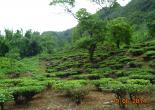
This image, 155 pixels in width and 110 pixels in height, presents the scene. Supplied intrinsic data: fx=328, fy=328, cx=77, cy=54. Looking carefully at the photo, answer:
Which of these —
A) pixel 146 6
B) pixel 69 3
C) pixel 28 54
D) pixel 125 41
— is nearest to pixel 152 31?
pixel 125 41

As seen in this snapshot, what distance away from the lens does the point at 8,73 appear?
3316cm

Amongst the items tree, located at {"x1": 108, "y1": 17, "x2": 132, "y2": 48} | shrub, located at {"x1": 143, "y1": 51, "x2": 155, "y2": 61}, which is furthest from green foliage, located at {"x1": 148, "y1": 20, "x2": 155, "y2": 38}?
shrub, located at {"x1": 143, "y1": 51, "x2": 155, "y2": 61}

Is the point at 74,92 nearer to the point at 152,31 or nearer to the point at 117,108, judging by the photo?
the point at 117,108

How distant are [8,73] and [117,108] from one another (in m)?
20.5

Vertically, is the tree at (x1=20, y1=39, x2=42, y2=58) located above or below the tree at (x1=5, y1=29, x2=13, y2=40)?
below

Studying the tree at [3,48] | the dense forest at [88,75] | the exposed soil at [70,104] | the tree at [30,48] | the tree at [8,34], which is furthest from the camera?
the tree at [30,48]

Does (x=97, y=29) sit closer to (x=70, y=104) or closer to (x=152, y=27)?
(x=152, y=27)

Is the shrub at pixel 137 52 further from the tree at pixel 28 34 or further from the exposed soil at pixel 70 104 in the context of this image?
the tree at pixel 28 34

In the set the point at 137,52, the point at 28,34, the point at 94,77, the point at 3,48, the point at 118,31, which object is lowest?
the point at 94,77

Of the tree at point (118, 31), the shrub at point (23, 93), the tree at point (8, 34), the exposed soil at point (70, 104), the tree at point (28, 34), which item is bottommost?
the exposed soil at point (70, 104)

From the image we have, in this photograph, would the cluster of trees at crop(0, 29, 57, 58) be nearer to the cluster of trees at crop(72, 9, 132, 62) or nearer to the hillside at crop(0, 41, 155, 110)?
the cluster of trees at crop(72, 9, 132, 62)

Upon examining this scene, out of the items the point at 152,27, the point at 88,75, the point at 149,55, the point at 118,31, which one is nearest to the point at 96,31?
the point at 118,31
